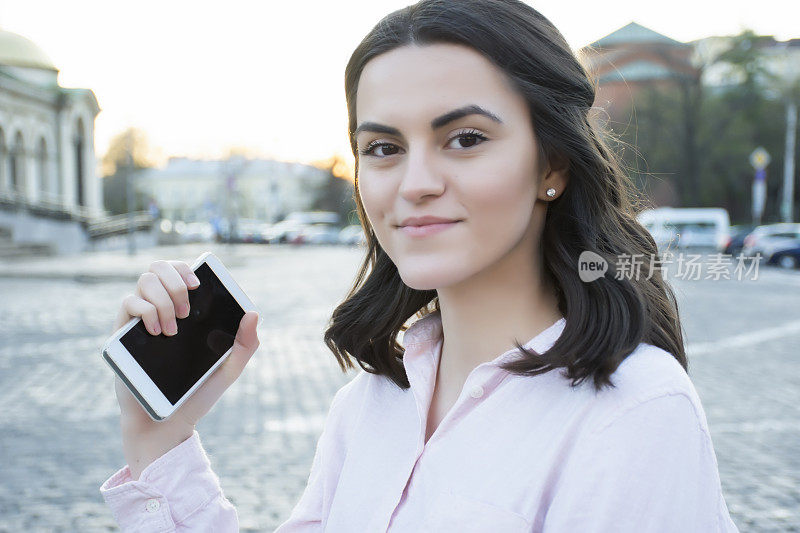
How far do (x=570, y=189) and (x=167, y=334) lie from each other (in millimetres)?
850

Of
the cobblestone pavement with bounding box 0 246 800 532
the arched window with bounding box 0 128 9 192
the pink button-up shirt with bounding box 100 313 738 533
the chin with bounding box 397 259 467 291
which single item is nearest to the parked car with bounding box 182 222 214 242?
the arched window with bounding box 0 128 9 192

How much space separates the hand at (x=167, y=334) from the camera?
60.6 inches

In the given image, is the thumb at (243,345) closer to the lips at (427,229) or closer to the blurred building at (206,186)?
the lips at (427,229)

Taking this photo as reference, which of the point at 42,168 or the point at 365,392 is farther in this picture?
the point at 42,168

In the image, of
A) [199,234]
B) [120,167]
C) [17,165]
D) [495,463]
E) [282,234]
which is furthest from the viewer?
[120,167]

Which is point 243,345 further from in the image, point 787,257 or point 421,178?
point 787,257

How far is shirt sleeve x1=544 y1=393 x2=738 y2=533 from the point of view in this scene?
1.18 metres

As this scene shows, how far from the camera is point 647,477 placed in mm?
1188

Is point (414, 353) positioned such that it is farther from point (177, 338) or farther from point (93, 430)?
point (93, 430)

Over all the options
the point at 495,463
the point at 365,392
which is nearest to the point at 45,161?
the point at 365,392

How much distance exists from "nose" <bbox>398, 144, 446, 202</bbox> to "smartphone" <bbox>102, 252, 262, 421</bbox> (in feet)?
1.45

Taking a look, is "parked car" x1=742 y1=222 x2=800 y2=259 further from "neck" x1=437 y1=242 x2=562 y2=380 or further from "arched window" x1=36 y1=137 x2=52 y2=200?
"arched window" x1=36 y1=137 x2=52 y2=200

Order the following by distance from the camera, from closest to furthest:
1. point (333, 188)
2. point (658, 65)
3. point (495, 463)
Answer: point (495, 463)
point (658, 65)
point (333, 188)

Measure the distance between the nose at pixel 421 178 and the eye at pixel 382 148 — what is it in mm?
73
